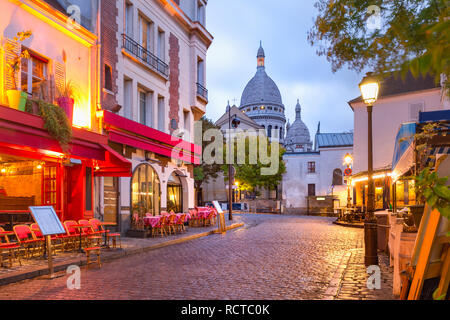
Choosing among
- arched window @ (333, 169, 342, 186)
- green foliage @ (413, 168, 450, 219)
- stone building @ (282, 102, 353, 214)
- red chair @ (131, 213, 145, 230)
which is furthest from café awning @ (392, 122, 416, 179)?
arched window @ (333, 169, 342, 186)

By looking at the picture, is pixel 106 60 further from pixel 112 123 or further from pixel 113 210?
pixel 113 210

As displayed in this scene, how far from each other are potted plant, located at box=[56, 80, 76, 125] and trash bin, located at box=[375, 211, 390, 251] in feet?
28.6

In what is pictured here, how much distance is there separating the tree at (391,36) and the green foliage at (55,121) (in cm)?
706

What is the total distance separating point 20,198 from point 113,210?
340 centimetres

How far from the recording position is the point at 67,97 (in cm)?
1141

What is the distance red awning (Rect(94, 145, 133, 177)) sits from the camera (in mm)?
12391

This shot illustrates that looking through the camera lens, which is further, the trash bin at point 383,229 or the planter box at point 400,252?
the trash bin at point 383,229

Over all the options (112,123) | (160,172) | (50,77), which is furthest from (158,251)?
(160,172)

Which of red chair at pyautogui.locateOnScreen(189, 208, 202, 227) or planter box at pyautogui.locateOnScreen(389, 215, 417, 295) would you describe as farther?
red chair at pyautogui.locateOnScreen(189, 208, 202, 227)

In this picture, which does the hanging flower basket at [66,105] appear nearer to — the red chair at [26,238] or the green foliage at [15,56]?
the green foliage at [15,56]

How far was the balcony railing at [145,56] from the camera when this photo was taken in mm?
15688

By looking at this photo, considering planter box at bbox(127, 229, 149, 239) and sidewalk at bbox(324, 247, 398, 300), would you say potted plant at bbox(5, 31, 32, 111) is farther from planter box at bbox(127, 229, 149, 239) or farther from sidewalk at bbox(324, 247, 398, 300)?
sidewalk at bbox(324, 247, 398, 300)

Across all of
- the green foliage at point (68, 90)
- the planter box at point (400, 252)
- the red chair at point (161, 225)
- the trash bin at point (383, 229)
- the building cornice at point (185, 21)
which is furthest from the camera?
the building cornice at point (185, 21)

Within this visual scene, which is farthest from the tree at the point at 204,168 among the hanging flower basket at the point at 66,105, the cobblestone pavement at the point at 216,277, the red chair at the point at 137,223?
the cobblestone pavement at the point at 216,277
